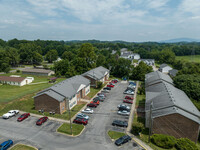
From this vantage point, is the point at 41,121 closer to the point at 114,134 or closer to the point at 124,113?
the point at 114,134

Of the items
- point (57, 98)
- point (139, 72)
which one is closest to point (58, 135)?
point (57, 98)

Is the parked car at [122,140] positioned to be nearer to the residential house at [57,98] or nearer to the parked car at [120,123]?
the parked car at [120,123]

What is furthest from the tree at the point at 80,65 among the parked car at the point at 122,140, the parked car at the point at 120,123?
the parked car at the point at 122,140

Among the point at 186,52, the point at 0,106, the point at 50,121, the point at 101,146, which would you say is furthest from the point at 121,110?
the point at 186,52

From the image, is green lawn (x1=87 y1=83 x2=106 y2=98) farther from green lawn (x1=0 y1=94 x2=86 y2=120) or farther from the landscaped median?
the landscaped median

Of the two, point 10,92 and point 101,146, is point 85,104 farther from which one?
point 10,92

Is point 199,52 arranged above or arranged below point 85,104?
above
